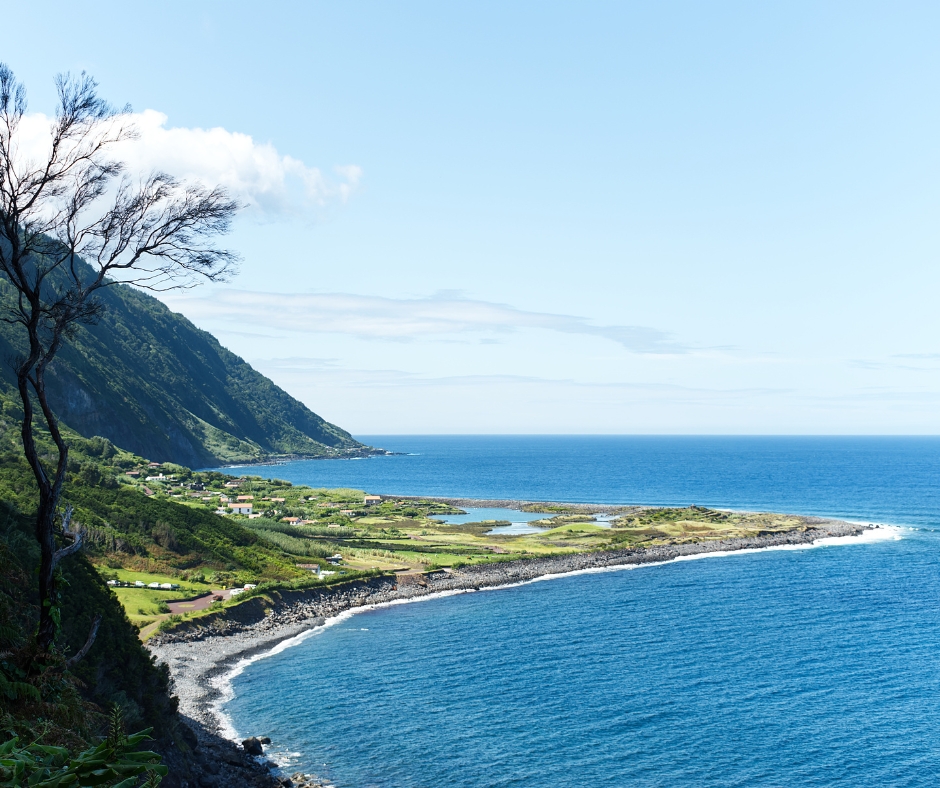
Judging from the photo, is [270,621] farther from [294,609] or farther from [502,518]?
[502,518]

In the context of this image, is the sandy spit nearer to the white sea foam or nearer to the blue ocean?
the white sea foam

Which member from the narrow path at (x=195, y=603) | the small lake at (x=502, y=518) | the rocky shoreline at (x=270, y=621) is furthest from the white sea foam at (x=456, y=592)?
the small lake at (x=502, y=518)

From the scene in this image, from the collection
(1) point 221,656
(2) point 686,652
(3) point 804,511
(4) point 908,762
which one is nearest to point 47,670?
(4) point 908,762

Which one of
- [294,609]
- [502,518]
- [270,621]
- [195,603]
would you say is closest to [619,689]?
[270,621]

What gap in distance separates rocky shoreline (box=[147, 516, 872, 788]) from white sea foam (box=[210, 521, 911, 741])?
0.46 m

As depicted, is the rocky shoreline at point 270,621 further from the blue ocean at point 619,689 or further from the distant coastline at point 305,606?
the blue ocean at point 619,689

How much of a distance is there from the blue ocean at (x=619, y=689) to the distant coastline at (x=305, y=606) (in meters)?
2.61

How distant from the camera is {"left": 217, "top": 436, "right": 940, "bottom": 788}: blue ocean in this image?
3919cm

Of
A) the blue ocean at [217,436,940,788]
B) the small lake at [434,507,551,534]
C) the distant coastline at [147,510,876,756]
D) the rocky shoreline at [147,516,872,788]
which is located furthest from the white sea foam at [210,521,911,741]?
the small lake at [434,507,551,534]

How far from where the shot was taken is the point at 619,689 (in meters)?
51.1

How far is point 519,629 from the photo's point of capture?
6812 centimetres

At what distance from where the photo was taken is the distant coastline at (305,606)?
52.2 m

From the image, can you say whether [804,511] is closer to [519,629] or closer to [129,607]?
[519,629]

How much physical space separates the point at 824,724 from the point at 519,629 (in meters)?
29.2
